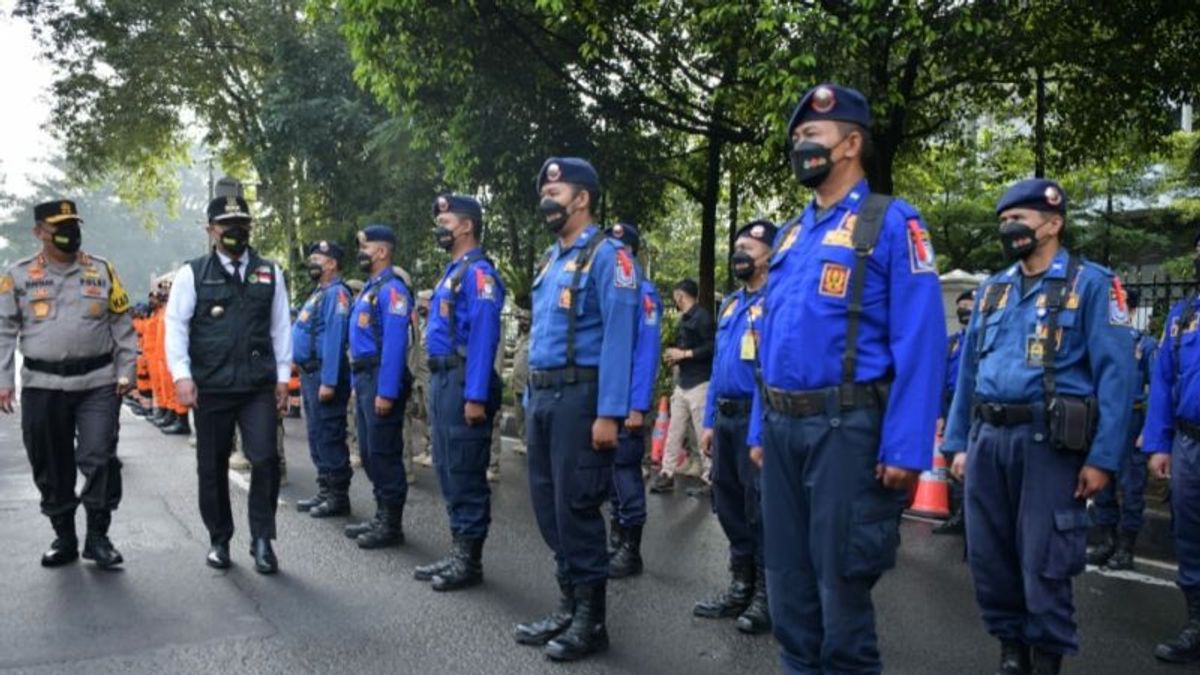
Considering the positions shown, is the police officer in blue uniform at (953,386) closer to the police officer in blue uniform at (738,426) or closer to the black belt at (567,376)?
the police officer in blue uniform at (738,426)

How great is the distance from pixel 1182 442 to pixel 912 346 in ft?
9.25

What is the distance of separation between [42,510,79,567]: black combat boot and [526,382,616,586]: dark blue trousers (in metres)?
3.38

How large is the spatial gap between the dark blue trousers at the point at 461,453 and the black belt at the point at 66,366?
6.95ft

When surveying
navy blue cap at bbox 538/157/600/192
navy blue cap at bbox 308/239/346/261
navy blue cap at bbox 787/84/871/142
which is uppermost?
navy blue cap at bbox 787/84/871/142

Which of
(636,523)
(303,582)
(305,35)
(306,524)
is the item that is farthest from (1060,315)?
(305,35)

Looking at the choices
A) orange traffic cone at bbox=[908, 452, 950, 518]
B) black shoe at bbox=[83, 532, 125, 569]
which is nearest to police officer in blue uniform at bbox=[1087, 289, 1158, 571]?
orange traffic cone at bbox=[908, 452, 950, 518]

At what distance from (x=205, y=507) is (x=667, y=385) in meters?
9.48

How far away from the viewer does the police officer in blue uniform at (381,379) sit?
6523 mm

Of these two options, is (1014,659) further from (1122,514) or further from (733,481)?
(1122,514)

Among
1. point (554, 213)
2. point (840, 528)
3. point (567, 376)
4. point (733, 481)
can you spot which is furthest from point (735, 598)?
point (840, 528)

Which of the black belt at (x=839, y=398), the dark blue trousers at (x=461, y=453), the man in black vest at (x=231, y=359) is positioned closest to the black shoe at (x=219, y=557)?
the man in black vest at (x=231, y=359)

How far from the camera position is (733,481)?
5496 mm

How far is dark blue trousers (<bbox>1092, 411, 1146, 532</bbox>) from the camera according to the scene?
6730mm

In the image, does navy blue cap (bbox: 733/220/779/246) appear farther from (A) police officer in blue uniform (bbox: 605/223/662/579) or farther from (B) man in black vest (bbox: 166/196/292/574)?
(B) man in black vest (bbox: 166/196/292/574)
